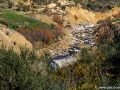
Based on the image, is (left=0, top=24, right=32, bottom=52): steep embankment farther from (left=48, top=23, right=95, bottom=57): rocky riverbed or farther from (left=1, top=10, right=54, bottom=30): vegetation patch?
(left=48, top=23, right=95, bottom=57): rocky riverbed

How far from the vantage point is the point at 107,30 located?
67.5m

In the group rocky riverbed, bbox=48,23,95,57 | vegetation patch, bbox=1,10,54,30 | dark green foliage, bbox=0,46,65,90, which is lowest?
rocky riverbed, bbox=48,23,95,57

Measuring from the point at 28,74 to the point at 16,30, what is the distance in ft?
142

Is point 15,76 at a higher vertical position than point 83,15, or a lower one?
higher

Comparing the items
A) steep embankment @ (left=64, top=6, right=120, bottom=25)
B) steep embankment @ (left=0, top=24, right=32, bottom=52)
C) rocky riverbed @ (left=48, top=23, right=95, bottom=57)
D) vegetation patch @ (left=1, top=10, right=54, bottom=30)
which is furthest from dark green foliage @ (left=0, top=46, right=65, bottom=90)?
steep embankment @ (left=64, top=6, right=120, bottom=25)

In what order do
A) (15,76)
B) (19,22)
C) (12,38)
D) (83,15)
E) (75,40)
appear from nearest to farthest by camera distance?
A: 1. (15,76)
2. (12,38)
3. (19,22)
4. (75,40)
5. (83,15)

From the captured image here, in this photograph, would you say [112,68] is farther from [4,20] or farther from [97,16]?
[97,16]

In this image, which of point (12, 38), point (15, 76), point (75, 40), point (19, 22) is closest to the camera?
point (15, 76)

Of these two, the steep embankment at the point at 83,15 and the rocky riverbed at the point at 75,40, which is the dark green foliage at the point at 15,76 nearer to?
the rocky riverbed at the point at 75,40

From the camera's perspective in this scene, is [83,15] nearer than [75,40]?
No

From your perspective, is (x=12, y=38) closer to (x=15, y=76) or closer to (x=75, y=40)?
(x=75, y=40)

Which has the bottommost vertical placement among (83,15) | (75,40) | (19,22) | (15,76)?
(75,40)

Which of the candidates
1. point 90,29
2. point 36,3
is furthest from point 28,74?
point 36,3

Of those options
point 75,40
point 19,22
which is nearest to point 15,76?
point 19,22
